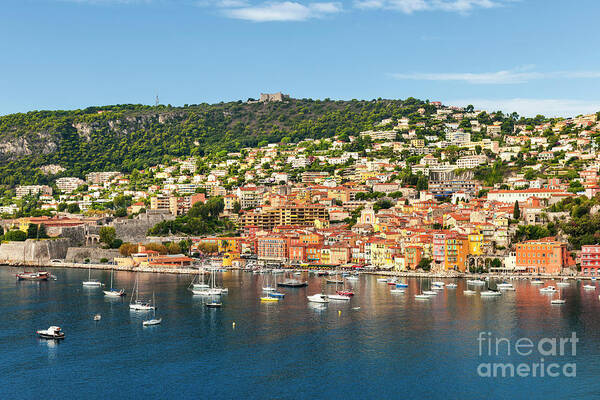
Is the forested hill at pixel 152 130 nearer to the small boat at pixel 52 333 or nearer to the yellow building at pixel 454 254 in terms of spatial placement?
the yellow building at pixel 454 254

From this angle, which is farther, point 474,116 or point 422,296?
point 474,116

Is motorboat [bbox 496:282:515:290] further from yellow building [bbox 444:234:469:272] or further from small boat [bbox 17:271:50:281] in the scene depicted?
small boat [bbox 17:271:50:281]

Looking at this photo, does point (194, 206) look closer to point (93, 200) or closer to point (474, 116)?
point (93, 200)

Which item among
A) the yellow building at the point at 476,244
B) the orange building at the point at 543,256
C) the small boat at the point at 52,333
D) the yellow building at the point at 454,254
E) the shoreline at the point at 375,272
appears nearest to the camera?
the small boat at the point at 52,333

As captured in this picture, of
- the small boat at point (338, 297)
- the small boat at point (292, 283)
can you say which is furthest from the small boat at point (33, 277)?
the small boat at point (338, 297)

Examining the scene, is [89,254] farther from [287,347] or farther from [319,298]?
[287,347]

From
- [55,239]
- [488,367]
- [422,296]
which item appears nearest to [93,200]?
[55,239]

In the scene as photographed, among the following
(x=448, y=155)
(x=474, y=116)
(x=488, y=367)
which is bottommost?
(x=488, y=367)
